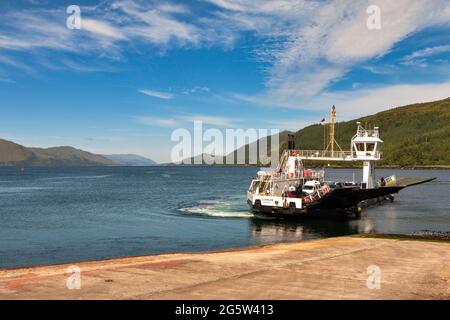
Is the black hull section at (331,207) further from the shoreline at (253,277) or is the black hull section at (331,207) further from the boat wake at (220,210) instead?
the shoreline at (253,277)

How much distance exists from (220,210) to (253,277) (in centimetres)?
4391

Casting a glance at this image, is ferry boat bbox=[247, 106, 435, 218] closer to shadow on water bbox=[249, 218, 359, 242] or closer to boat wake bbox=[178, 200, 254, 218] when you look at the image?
shadow on water bbox=[249, 218, 359, 242]

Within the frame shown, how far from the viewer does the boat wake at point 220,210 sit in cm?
5643

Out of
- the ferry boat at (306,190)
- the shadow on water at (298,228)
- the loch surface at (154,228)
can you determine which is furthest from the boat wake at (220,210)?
the shadow on water at (298,228)

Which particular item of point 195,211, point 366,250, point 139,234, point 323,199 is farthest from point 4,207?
point 366,250

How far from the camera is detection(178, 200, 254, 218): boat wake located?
2222 inches

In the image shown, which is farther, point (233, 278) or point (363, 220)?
point (363, 220)

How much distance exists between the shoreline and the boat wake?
2977cm

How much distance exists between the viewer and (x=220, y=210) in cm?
6253
